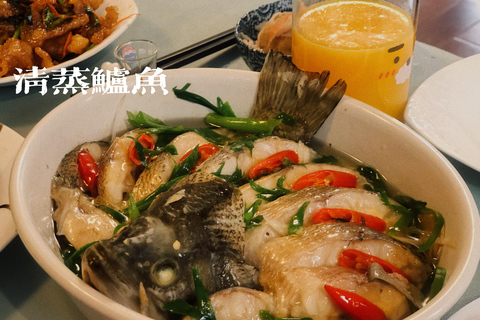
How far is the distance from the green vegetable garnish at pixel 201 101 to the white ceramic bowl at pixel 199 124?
16 mm

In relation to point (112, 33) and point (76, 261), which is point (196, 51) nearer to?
point (112, 33)

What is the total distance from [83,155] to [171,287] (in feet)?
1.97

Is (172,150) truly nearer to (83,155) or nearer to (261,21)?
(83,155)

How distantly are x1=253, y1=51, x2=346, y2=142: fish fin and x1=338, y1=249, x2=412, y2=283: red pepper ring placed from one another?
18.1 inches

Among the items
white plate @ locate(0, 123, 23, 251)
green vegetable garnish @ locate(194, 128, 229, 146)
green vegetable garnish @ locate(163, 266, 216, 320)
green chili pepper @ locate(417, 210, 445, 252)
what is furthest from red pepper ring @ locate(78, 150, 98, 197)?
green chili pepper @ locate(417, 210, 445, 252)

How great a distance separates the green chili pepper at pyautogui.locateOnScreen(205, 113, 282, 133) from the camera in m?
1.38

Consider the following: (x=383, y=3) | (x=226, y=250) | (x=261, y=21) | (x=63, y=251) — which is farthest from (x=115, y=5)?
(x=226, y=250)

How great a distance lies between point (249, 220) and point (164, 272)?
0.27 m

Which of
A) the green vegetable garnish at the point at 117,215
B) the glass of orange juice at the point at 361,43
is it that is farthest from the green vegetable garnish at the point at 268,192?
the glass of orange juice at the point at 361,43

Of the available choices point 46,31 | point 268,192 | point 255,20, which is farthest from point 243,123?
point 46,31

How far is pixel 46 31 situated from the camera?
1.94 metres

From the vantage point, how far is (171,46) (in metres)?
2.17

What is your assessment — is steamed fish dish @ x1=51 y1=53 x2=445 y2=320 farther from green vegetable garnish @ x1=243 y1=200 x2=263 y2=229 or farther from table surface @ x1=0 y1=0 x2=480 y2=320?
table surface @ x1=0 y1=0 x2=480 y2=320

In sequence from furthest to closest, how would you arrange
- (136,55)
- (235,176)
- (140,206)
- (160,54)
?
(160,54), (136,55), (235,176), (140,206)
